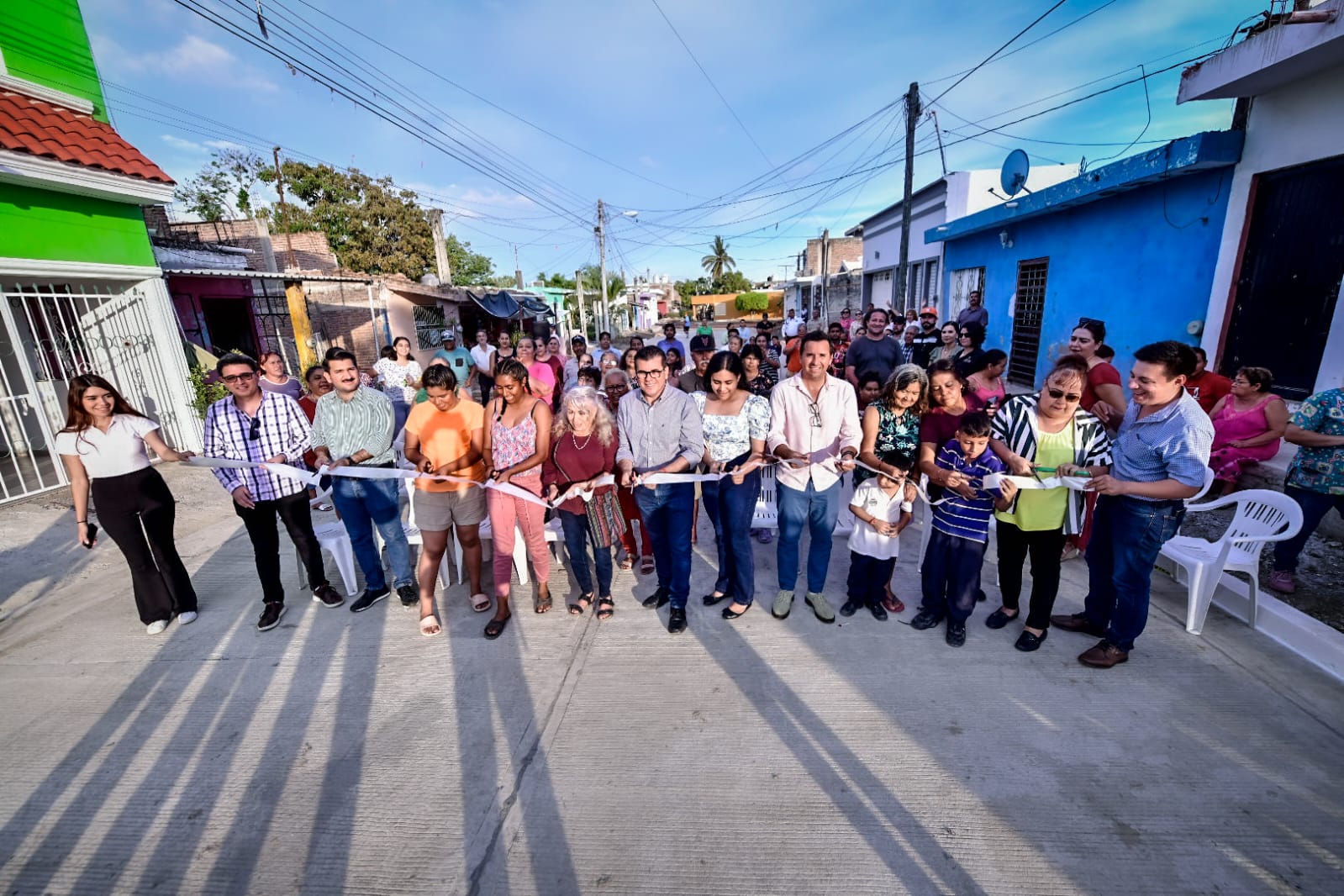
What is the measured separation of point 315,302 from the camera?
1461 centimetres

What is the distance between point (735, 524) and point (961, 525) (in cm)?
129

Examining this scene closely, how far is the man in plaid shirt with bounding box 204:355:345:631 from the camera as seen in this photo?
139 inches

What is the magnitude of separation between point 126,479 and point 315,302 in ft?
43.8

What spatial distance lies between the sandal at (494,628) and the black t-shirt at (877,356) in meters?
4.23

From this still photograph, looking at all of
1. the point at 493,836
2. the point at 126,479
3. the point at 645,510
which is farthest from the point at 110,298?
the point at 493,836

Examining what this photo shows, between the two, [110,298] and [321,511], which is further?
[110,298]

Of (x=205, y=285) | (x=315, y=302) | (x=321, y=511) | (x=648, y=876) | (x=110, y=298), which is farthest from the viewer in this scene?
(x=315, y=302)

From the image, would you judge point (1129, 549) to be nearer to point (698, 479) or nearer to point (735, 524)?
point (735, 524)

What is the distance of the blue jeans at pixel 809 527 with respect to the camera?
3396 mm

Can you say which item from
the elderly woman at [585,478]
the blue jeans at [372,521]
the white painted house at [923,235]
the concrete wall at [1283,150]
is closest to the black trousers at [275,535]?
the blue jeans at [372,521]

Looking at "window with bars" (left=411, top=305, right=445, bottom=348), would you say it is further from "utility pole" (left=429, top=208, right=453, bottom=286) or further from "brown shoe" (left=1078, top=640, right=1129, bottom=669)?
"brown shoe" (left=1078, top=640, right=1129, bottom=669)

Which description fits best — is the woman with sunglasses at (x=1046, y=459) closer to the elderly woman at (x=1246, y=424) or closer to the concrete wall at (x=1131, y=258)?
the elderly woman at (x=1246, y=424)

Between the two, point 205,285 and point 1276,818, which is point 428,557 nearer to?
point 1276,818

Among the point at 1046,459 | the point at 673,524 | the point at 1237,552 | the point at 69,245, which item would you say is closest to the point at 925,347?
the point at 1237,552
